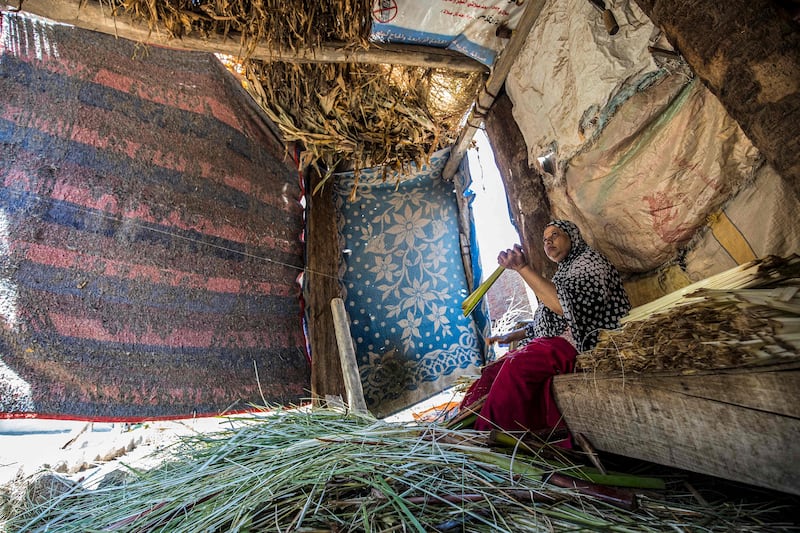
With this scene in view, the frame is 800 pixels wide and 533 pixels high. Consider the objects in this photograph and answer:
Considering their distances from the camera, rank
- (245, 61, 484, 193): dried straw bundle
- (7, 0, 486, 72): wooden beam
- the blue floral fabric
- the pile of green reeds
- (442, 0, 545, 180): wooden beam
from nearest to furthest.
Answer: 1. the pile of green reeds
2. (7, 0, 486, 72): wooden beam
3. (442, 0, 545, 180): wooden beam
4. (245, 61, 484, 193): dried straw bundle
5. the blue floral fabric

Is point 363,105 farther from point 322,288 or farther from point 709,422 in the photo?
point 709,422

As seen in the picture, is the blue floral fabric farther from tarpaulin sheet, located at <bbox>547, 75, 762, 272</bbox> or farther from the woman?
tarpaulin sheet, located at <bbox>547, 75, 762, 272</bbox>

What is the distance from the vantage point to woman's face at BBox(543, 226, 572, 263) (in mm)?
2131

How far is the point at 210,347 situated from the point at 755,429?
2.45m

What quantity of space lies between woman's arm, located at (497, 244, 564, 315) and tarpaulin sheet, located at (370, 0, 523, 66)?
4.14ft

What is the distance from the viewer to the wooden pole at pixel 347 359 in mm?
2697

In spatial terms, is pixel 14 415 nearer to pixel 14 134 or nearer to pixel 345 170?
pixel 14 134

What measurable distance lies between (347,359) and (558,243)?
157 cm

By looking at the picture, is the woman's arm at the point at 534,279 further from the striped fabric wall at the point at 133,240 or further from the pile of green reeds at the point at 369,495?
the striped fabric wall at the point at 133,240

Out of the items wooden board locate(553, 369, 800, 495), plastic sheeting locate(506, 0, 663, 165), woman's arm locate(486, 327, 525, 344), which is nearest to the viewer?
wooden board locate(553, 369, 800, 495)

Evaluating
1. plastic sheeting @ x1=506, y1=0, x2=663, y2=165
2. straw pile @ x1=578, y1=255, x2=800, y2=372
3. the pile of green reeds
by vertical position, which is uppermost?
plastic sheeting @ x1=506, y1=0, x2=663, y2=165

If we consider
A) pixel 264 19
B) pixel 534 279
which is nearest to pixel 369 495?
pixel 534 279

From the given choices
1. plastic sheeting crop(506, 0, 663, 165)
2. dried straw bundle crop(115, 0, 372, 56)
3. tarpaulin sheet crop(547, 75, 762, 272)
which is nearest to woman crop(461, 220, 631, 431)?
tarpaulin sheet crop(547, 75, 762, 272)

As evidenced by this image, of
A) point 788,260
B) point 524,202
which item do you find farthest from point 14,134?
point 788,260
